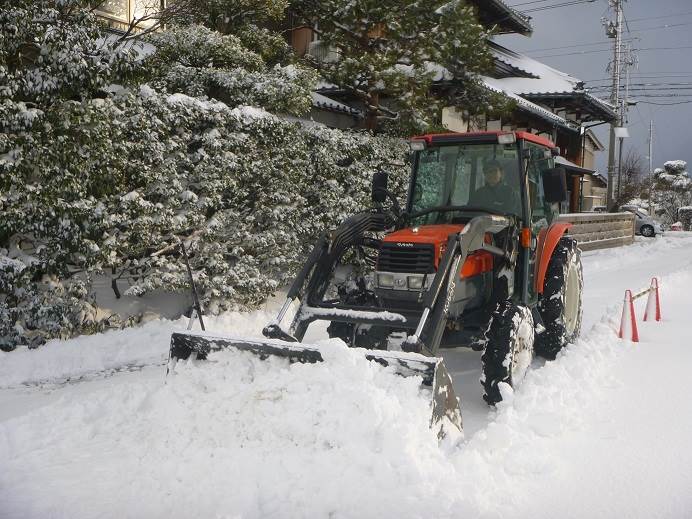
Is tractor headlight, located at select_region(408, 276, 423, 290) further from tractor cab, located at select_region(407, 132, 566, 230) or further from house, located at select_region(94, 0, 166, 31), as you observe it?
house, located at select_region(94, 0, 166, 31)

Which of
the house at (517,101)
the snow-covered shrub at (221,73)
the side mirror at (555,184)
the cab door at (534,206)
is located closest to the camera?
the side mirror at (555,184)

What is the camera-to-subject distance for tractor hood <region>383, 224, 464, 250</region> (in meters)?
4.52

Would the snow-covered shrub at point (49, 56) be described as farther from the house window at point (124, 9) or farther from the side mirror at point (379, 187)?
the house window at point (124, 9)

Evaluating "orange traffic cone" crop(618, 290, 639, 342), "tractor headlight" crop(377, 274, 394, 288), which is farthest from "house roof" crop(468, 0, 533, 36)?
"tractor headlight" crop(377, 274, 394, 288)

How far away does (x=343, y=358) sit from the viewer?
3541mm

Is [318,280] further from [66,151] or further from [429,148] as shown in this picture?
[66,151]

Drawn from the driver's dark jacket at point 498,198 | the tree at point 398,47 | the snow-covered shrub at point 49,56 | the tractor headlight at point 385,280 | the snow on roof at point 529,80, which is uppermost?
the snow on roof at point 529,80

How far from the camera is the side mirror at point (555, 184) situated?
501cm

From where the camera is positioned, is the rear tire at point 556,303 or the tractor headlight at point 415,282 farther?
the rear tire at point 556,303

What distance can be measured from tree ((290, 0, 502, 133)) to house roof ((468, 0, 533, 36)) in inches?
283

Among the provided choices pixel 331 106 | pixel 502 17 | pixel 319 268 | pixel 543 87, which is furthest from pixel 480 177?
pixel 543 87

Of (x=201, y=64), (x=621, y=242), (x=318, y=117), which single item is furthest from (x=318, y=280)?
(x=621, y=242)

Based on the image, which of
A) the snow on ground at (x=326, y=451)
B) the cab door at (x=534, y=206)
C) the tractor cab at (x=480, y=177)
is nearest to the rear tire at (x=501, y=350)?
the snow on ground at (x=326, y=451)

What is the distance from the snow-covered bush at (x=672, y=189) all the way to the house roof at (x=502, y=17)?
90.4ft
